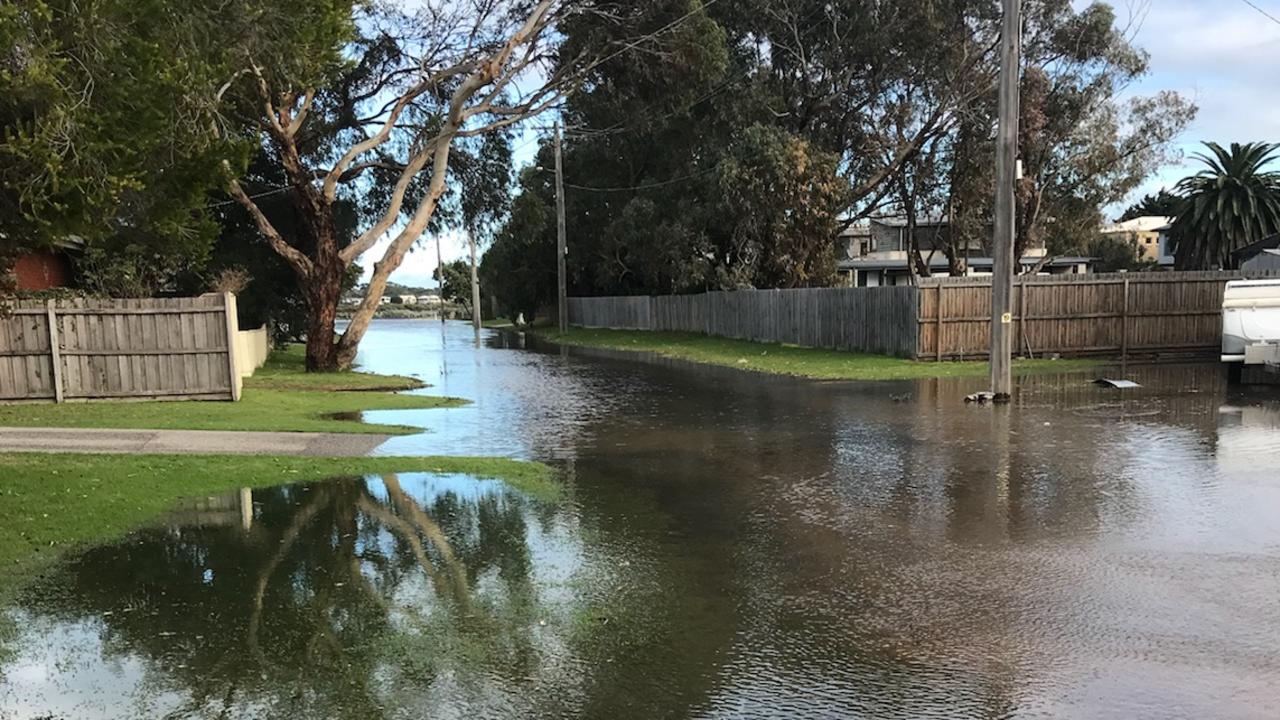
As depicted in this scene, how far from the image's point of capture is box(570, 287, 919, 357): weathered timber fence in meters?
22.5

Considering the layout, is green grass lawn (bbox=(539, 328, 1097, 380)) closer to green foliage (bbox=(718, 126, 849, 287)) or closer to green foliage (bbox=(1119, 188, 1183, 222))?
green foliage (bbox=(718, 126, 849, 287))

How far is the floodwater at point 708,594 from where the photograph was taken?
13.9ft

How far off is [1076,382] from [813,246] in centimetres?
1492

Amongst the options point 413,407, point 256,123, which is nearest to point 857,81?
point 256,123

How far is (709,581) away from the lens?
5.87m

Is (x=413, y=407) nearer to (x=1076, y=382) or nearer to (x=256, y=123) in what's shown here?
(x=256, y=123)

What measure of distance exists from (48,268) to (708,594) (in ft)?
67.0

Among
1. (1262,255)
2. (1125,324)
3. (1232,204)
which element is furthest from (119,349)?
(1232,204)

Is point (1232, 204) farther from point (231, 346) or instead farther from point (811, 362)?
point (231, 346)

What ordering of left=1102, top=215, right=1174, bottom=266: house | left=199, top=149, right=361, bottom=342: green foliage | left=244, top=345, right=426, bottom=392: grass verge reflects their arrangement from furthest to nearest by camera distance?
left=1102, top=215, right=1174, bottom=266: house, left=199, top=149, right=361, bottom=342: green foliage, left=244, top=345, right=426, bottom=392: grass verge

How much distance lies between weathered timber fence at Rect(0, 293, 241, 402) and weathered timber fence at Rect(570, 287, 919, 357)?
15.3m

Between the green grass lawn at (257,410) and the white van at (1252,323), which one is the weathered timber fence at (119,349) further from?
the white van at (1252,323)

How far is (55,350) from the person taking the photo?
13.8 meters

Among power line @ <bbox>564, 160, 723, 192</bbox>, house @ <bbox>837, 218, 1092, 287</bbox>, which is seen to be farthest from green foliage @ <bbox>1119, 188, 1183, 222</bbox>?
power line @ <bbox>564, 160, 723, 192</bbox>
